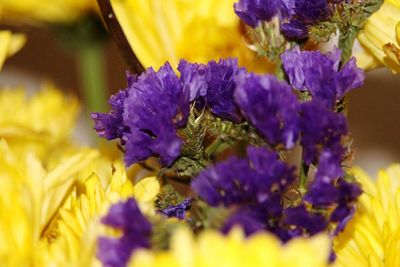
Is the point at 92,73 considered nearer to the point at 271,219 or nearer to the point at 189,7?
the point at 189,7

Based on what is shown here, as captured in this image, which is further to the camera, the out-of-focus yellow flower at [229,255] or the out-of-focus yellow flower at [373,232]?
the out-of-focus yellow flower at [373,232]

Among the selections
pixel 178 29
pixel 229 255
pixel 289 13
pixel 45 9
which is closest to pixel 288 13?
pixel 289 13

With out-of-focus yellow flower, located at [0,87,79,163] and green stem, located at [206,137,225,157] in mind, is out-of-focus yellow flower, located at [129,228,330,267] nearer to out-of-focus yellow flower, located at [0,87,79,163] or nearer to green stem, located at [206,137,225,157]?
green stem, located at [206,137,225,157]

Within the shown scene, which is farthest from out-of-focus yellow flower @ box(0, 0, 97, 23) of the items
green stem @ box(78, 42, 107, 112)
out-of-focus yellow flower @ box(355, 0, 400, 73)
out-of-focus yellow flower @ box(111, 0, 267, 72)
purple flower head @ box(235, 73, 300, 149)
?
purple flower head @ box(235, 73, 300, 149)

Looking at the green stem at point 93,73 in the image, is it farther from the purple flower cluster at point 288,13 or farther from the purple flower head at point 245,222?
the purple flower head at point 245,222

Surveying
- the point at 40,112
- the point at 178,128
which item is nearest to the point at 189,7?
the point at 178,128

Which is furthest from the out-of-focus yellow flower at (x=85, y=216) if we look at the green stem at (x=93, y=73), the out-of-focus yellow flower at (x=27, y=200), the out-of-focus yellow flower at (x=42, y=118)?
the green stem at (x=93, y=73)

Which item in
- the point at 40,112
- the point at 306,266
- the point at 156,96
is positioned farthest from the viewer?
the point at 40,112
